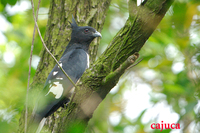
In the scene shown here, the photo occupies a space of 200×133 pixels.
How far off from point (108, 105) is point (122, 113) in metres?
0.50

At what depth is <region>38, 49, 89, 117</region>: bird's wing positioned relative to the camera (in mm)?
3546

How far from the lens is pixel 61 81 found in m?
3.88

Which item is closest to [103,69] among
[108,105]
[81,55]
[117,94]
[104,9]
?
[81,55]

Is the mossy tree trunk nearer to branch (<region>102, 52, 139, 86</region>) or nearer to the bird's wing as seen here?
branch (<region>102, 52, 139, 86</region>)

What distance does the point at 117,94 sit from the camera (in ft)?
24.4

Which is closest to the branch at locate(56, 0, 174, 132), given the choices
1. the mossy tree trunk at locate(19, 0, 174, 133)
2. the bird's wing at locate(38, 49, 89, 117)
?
the mossy tree trunk at locate(19, 0, 174, 133)

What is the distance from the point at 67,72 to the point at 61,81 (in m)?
0.21

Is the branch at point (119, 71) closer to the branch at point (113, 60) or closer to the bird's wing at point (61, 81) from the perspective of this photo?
the branch at point (113, 60)

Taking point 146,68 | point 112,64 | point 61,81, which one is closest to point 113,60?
point 112,64

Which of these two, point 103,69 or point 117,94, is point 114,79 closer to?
point 103,69

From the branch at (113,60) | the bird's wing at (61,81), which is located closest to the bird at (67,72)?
the bird's wing at (61,81)

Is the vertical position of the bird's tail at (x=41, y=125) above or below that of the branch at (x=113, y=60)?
above

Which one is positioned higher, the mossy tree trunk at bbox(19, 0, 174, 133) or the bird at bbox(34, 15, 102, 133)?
the bird at bbox(34, 15, 102, 133)

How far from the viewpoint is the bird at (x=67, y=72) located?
11.6 ft
